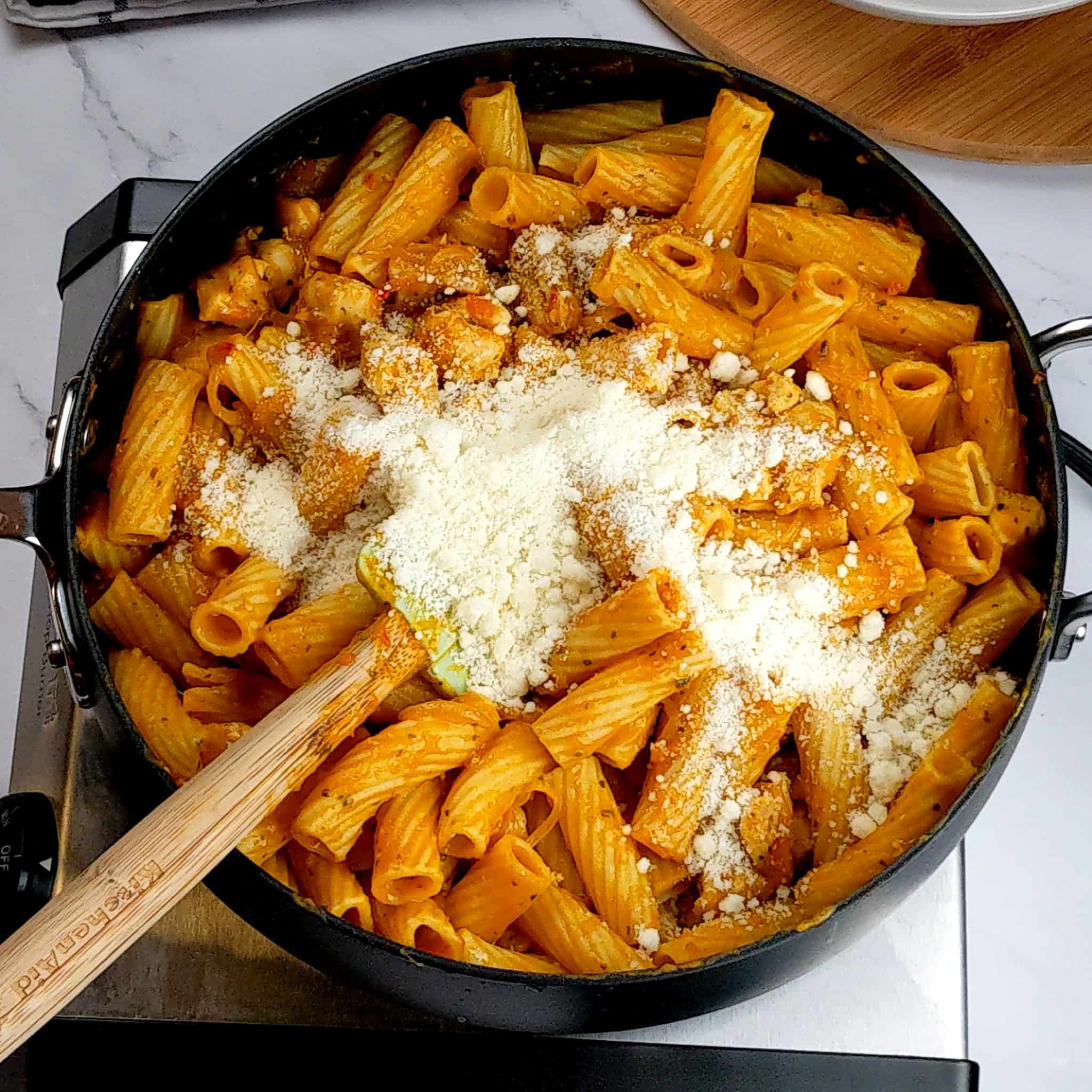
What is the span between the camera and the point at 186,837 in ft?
3.32

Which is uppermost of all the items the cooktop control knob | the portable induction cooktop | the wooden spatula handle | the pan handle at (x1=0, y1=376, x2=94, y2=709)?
the pan handle at (x1=0, y1=376, x2=94, y2=709)

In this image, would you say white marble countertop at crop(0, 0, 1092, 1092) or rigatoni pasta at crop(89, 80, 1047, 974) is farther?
white marble countertop at crop(0, 0, 1092, 1092)

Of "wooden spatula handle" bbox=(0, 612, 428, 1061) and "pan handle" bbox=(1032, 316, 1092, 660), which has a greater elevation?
"wooden spatula handle" bbox=(0, 612, 428, 1061)

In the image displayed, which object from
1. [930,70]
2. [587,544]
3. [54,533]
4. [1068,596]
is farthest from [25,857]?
[930,70]

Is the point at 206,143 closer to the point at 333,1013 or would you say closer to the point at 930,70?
the point at 930,70

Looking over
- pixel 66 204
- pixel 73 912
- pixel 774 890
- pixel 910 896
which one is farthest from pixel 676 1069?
pixel 66 204

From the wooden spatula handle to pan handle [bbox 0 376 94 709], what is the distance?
21cm

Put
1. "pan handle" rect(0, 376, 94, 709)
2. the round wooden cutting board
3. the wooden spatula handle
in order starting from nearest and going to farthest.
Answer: the wooden spatula handle
"pan handle" rect(0, 376, 94, 709)
the round wooden cutting board

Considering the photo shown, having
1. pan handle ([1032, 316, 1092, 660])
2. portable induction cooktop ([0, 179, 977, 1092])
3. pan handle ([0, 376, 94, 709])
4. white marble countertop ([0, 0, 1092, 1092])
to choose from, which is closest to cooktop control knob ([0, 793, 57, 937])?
portable induction cooktop ([0, 179, 977, 1092])

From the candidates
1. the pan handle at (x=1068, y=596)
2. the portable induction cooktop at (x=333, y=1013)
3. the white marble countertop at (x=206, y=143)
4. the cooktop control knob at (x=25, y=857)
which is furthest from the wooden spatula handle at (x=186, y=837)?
the white marble countertop at (x=206, y=143)

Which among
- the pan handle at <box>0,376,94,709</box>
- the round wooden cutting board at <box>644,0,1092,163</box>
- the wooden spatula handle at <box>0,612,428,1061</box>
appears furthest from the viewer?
the round wooden cutting board at <box>644,0,1092,163</box>

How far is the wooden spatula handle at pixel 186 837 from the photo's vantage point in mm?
933

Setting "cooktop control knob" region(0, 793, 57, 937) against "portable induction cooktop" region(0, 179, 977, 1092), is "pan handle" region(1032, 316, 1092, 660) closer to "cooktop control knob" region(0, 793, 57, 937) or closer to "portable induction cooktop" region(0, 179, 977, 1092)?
"portable induction cooktop" region(0, 179, 977, 1092)

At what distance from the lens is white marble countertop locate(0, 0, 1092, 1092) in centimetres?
184
